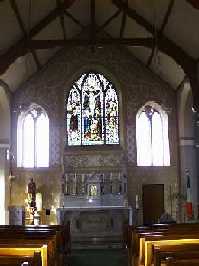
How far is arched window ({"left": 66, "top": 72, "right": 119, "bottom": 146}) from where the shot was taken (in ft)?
54.0

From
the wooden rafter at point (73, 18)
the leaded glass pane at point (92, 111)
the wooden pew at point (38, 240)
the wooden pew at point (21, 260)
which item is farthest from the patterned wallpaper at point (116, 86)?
the wooden pew at point (21, 260)

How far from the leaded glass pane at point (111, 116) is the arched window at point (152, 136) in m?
0.80

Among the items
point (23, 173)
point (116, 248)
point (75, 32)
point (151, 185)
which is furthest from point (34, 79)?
point (116, 248)

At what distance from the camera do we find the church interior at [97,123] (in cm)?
1395

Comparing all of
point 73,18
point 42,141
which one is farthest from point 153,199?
point 73,18

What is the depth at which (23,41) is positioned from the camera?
13789 millimetres

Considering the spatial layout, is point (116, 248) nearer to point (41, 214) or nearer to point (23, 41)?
point (41, 214)

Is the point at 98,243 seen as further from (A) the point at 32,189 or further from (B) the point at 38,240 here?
(B) the point at 38,240

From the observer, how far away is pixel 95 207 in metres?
14.8

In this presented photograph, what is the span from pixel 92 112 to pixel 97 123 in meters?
0.46

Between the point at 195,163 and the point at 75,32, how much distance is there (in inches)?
252

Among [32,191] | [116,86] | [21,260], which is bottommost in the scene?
[21,260]

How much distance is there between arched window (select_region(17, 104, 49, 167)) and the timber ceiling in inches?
54.7

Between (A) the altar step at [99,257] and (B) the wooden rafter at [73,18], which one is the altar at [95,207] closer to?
(A) the altar step at [99,257]
